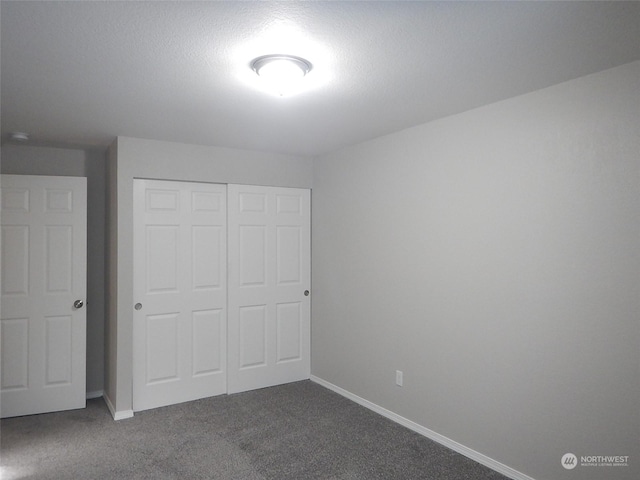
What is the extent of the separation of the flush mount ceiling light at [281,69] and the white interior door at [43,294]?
8.76ft

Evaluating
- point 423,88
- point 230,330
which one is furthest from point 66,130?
point 423,88

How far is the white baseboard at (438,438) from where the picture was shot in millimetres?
2788

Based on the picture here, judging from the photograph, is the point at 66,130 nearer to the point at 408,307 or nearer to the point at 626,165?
the point at 408,307

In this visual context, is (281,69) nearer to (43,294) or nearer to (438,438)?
(438,438)

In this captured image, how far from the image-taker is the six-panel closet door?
398cm

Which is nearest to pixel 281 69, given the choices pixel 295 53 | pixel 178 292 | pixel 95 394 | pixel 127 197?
pixel 295 53

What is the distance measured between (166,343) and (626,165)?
3.73m

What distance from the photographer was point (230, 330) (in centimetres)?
438
